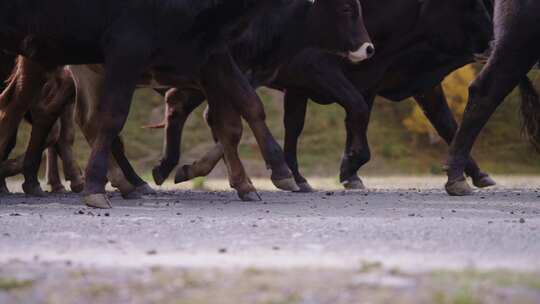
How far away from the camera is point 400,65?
1348cm

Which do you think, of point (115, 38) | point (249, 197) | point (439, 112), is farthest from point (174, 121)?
point (115, 38)

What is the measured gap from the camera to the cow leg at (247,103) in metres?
9.59

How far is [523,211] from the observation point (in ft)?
28.1

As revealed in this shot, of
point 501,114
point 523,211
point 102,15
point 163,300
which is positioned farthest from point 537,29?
point 501,114

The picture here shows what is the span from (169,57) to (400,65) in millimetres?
5025

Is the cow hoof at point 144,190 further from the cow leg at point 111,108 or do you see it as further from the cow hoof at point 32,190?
the cow leg at point 111,108

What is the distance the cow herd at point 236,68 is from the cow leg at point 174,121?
0.5 inches

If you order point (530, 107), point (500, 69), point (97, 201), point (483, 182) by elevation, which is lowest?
point (483, 182)

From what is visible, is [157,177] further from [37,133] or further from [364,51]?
[364,51]

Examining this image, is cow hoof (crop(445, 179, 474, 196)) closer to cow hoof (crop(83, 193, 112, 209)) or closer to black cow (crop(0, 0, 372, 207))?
black cow (crop(0, 0, 372, 207))

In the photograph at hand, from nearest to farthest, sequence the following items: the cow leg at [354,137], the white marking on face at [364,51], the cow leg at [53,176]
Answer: the white marking on face at [364,51] → the cow leg at [354,137] → the cow leg at [53,176]

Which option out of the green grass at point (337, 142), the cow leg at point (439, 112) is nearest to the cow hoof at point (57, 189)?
the cow leg at point (439, 112)

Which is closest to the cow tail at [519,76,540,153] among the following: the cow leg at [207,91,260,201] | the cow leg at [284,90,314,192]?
the cow leg at [284,90,314,192]

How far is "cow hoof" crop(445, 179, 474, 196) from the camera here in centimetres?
1045
